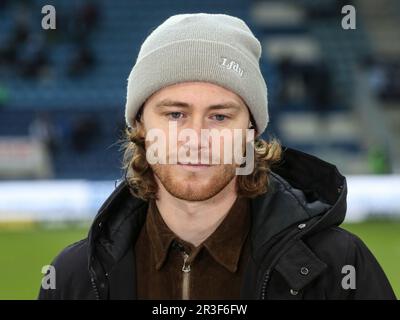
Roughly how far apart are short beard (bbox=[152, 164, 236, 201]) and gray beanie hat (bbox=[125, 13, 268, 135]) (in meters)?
0.29

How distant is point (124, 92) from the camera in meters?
20.8

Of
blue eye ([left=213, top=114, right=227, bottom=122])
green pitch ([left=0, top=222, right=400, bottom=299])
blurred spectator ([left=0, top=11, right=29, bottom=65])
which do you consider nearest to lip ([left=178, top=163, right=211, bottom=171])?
blue eye ([left=213, top=114, right=227, bottom=122])

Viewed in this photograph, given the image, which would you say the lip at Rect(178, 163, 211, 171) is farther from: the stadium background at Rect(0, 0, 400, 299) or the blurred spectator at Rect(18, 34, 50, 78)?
the blurred spectator at Rect(18, 34, 50, 78)

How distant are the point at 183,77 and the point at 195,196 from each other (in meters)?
0.40

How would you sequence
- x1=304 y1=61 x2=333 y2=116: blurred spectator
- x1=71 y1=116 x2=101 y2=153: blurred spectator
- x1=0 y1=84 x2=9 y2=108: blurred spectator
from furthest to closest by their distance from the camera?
x1=304 y1=61 x2=333 y2=116: blurred spectator, x1=0 y1=84 x2=9 y2=108: blurred spectator, x1=71 y1=116 x2=101 y2=153: blurred spectator

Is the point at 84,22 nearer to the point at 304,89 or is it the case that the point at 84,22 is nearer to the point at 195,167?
the point at 304,89

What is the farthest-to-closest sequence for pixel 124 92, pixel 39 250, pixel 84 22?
1. pixel 84 22
2. pixel 124 92
3. pixel 39 250

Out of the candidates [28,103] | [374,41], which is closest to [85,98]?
[28,103]

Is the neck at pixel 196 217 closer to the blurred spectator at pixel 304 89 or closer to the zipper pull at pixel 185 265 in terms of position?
the zipper pull at pixel 185 265

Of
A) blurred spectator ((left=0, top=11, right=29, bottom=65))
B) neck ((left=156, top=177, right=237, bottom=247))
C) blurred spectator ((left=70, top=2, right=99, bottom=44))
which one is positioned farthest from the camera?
blurred spectator ((left=70, top=2, right=99, bottom=44))

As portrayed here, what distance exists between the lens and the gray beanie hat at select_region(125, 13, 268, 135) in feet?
9.67

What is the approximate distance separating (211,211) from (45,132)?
52.8 feet

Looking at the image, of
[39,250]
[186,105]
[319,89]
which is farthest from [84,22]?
[186,105]

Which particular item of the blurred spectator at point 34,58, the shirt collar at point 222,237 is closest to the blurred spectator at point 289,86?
the blurred spectator at point 34,58
